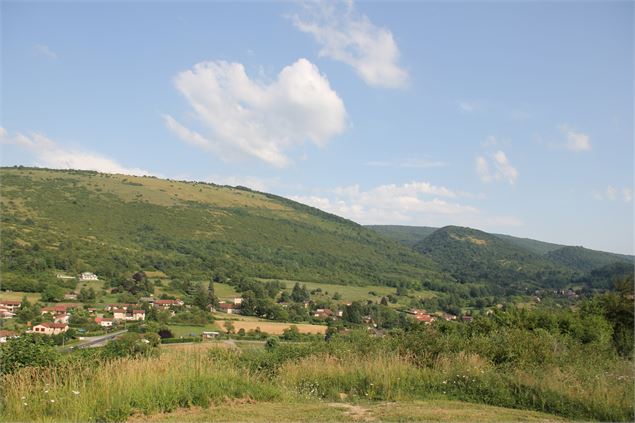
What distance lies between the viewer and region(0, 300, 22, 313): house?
36.8 metres

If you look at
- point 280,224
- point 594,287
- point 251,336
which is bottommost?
point 251,336

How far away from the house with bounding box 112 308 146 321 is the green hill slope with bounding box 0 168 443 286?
65.9 ft

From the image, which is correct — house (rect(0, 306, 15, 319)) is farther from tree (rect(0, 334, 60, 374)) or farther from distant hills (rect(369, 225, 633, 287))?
A: distant hills (rect(369, 225, 633, 287))

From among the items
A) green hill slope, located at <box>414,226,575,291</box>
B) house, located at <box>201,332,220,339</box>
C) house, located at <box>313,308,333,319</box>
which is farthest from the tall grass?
green hill slope, located at <box>414,226,575,291</box>

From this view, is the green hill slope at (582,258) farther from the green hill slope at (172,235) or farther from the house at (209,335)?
the house at (209,335)

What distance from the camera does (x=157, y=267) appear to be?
78.1m

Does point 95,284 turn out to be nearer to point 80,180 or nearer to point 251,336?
point 251,336

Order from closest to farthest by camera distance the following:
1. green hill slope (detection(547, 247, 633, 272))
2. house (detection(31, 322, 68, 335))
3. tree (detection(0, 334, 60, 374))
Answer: tree (detection(0, 334, 60, 374)) < house (detection(31, 322, 68, 335)) < green hill slope (detection(547, 247, 633, 272))

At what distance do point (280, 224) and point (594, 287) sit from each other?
8505 cm

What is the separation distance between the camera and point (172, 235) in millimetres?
103375

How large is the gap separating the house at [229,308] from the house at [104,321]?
1799cm

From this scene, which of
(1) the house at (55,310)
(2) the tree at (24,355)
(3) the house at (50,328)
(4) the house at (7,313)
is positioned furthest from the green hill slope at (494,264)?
(2) the tree at (24,355)

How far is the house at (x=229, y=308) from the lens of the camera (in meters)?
55.8

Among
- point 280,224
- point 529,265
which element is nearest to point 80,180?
point 280,224
